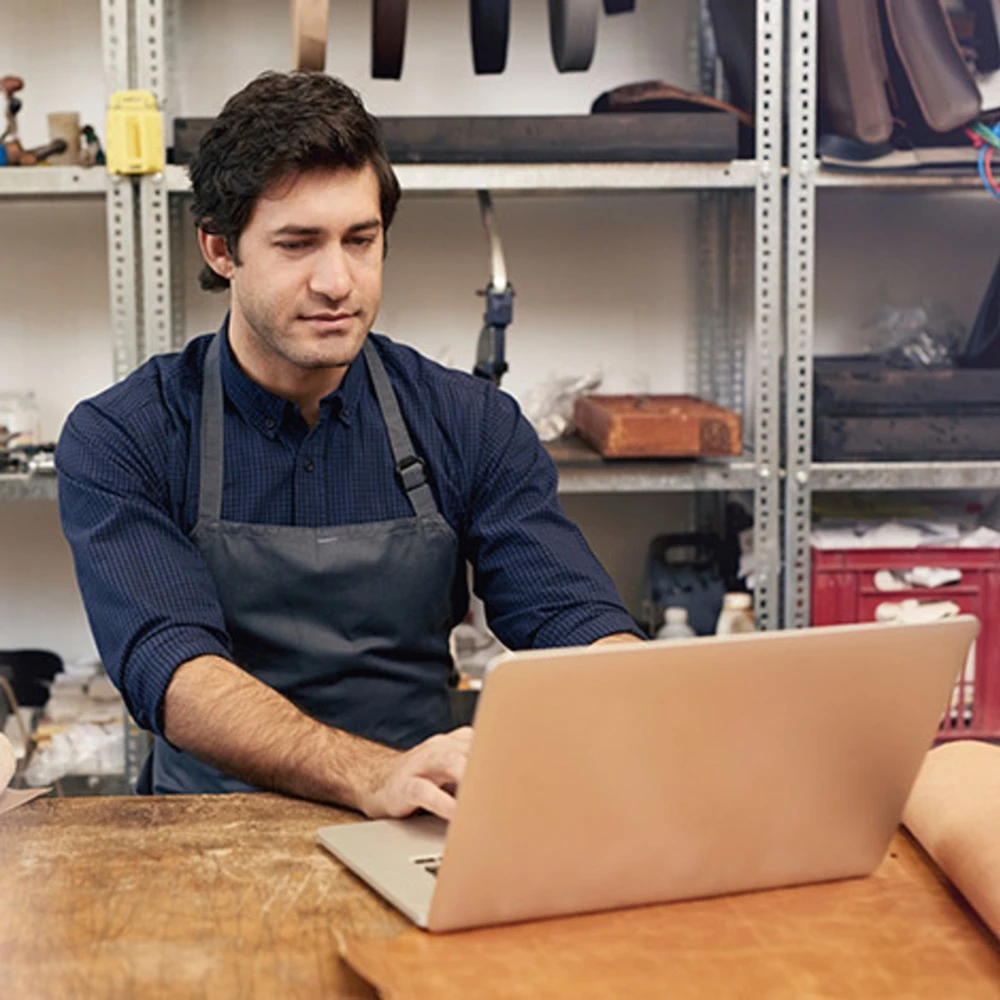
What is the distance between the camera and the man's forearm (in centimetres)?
133

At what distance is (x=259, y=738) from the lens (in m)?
1.45

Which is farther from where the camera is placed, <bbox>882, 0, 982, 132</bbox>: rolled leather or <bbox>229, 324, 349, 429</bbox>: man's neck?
<bbox>882, 0, 982, 132</bbox>: rolled leather

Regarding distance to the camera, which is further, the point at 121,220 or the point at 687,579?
the point at 687,579

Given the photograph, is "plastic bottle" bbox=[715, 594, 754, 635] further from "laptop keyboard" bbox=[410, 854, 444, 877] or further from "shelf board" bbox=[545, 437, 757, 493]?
"laptop keyboard" bbox=[410, 854, 444, 877]

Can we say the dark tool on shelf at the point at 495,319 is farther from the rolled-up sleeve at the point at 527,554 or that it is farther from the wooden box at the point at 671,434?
the rolled-up sleeve at the point at 527,554

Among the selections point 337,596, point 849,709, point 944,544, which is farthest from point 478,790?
point 944,544

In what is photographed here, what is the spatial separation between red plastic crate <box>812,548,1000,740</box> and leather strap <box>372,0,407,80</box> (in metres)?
1.05

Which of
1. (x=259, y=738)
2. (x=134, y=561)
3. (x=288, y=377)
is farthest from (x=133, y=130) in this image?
(x=259, y=738)

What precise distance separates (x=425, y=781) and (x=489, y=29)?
64.2 inches

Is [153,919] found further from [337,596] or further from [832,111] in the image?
[832,111]

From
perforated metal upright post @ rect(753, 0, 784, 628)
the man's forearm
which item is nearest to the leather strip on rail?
perforated metal upright post @ rect(753, 0, 784, 628)

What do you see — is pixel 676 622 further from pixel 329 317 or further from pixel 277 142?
pixel 277 142

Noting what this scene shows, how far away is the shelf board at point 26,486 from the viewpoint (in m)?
2.52

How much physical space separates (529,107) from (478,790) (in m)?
2.22
